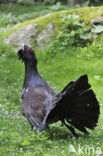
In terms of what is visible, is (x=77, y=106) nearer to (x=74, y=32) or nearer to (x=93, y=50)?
(x=93, y=50)

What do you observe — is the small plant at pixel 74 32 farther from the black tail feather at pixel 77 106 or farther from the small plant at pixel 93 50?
the black tail feather at pixel 77 106

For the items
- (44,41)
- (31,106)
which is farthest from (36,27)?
(31,106)

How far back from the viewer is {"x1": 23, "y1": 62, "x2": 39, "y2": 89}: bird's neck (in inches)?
324

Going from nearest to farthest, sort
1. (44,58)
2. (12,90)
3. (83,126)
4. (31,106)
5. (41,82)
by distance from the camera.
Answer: (83,126) → (31,106) → (41,82) → (12,90) → (44,58)

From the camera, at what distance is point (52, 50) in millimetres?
14250

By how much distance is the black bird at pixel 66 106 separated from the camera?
20.4 feet

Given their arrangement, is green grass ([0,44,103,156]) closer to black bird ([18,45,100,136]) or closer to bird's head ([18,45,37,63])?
black bird ([18,45,100,136])

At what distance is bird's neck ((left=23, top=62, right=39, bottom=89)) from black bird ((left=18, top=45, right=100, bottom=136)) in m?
0.37

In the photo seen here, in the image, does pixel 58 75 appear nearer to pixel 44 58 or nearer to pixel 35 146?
pixel 44 58

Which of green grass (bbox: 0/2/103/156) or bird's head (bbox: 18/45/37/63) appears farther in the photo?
bird's head (bbox: 18/45/37/63)

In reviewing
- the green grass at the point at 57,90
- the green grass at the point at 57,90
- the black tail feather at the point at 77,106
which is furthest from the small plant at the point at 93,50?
the black tail feather at the point at 77,106

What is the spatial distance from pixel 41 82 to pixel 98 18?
25.0 ft

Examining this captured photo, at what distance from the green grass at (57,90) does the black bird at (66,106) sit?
1.12ft

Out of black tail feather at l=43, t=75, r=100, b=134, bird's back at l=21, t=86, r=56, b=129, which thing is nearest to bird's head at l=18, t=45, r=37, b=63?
bird's back at l=21, t=86, r=56, b=129
